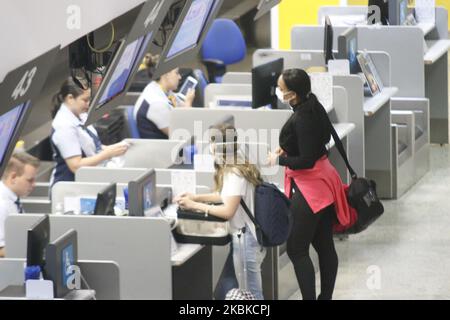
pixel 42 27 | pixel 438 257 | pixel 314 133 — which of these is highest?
pixel 42 27

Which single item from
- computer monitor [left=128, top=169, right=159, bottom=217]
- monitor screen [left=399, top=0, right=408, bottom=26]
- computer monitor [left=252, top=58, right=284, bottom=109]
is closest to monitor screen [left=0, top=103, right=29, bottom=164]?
computer monitor [left=128, top=169, right=159, bottom=217]

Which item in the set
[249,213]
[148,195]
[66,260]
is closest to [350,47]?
[249,213]

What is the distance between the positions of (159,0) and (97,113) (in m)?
0.91

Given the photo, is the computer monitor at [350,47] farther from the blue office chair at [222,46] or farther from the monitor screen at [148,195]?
the monitor screen at [148,195]

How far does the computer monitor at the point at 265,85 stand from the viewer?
345 inches

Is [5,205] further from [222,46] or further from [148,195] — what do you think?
[222,46]

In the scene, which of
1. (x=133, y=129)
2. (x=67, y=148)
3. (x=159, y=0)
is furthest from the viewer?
(x=133, y=129)

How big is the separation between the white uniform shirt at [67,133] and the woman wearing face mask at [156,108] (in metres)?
0.94

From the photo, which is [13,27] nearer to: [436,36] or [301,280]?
[301,280]

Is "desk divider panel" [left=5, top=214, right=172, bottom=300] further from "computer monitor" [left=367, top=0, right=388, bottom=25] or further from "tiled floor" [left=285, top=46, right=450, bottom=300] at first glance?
"computer monitor" [left=367, top=0, right=388, bottom=25]

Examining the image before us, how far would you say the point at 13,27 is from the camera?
5656 millimetres

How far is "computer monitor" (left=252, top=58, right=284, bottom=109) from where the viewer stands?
28.8ft

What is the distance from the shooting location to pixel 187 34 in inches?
320
